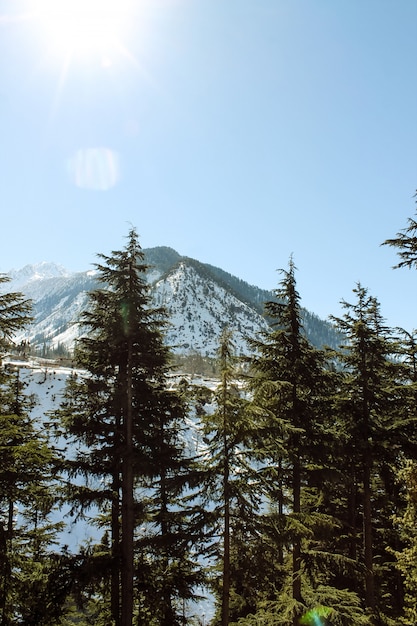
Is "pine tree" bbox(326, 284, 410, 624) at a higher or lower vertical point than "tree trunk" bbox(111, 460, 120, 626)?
higher

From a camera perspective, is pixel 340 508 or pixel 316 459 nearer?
pixel 316 459

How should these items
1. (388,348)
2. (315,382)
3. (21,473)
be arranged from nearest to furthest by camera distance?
(21,473), (315,382), (388,348)

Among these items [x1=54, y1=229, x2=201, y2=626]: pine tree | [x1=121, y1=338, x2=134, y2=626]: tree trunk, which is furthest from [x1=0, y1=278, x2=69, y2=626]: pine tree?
[x1=121, y1=338, x2=134, y2=626]: tree trunk

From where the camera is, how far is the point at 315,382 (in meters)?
13.5

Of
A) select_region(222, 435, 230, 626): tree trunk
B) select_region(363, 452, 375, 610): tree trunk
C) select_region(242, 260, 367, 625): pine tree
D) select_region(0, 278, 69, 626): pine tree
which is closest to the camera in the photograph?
select_region(0, 278, 69, 626): pine tree

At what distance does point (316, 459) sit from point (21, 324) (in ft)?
32.9

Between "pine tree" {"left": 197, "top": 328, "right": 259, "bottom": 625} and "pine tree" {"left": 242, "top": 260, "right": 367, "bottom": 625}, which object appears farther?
"pine tree" {"left": 242, "top": 260, "right": 367, "bottom": 625}

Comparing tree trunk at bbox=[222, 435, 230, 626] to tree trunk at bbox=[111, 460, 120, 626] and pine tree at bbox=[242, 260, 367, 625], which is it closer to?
pine tree at bbox=[242, 260, 367, 625]

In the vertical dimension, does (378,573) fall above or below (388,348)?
below

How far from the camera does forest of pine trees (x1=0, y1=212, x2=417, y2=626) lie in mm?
10398

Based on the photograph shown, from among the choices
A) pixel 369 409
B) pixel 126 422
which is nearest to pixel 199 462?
pixel 126 422

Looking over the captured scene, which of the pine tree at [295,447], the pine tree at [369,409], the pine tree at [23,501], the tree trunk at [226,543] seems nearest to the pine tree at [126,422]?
the pine tree at [23,501]

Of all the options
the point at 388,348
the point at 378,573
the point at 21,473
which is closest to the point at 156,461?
the point at 21,473

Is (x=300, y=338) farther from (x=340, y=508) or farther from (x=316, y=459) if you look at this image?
(x=340, y=508)
